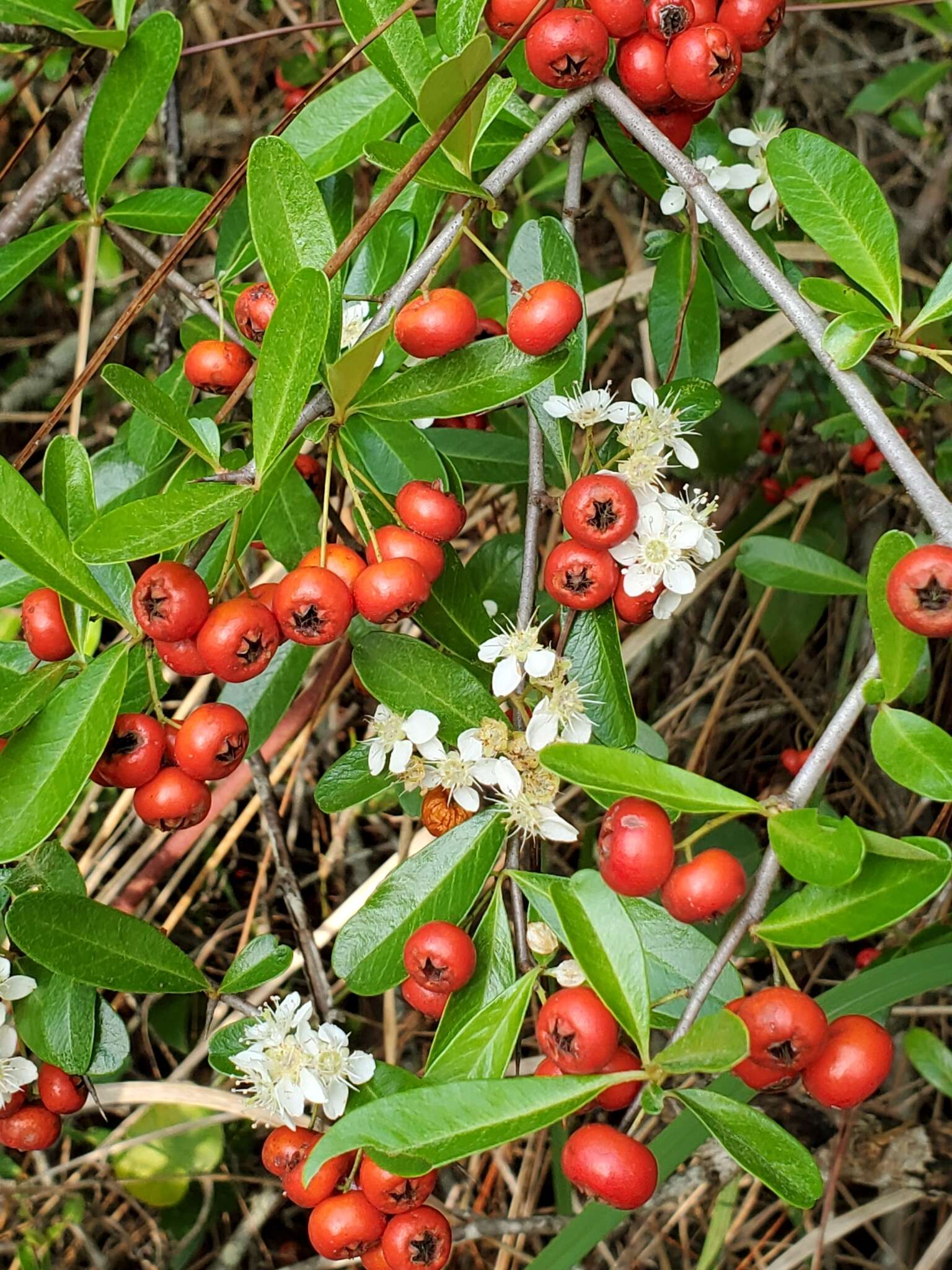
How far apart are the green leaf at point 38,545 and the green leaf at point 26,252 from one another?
0.56 metres

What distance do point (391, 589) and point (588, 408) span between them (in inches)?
13.5

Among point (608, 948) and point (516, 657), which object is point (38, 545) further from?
point (608, 948)

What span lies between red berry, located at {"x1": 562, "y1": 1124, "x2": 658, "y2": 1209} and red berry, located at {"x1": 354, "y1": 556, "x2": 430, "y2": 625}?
1.52ft

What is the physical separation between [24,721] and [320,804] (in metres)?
0.33

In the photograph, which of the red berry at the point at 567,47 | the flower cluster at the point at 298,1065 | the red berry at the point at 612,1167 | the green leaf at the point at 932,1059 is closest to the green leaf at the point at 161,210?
the red berry at the point at 567,47

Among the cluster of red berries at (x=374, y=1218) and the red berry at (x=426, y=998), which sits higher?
the red berry at (x=426, y=998)

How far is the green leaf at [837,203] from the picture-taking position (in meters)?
1.09

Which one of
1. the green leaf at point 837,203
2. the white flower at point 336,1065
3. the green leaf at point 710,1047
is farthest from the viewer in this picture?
the white flower at point 336,1065

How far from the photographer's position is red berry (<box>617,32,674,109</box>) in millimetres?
1130

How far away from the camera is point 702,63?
1.08 m

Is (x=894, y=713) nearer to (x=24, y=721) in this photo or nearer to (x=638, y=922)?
(x=638, y=922)

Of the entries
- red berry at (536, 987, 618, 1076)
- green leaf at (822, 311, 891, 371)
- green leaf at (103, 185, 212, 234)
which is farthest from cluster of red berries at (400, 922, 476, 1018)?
green leaf at (103, 185, 212, 234)

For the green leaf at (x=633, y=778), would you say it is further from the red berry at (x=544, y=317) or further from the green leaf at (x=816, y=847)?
the red berry at (x=544, y=317)

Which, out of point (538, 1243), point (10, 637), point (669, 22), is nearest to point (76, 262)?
point (10, 637)
